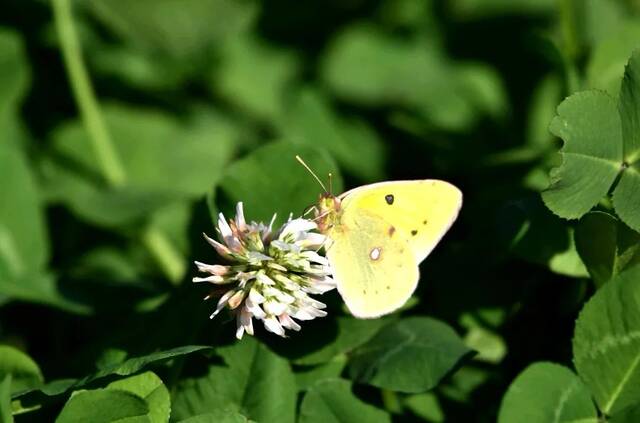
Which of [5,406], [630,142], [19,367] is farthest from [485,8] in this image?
[5,406]

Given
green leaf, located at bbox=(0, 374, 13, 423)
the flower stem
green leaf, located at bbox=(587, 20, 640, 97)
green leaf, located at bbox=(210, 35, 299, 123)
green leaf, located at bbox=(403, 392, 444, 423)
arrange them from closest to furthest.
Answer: green leaf, located at bbox=(0, 374, 13, 423) < green leaf, located at bbox=(403, 392, 444, 423) < green leaf, located at bbox=(587, 20, 640, 97) < the flower stem < green leaf, located at bbox=(210, 35, 299, 123)

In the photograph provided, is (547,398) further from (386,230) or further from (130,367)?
(130,367)

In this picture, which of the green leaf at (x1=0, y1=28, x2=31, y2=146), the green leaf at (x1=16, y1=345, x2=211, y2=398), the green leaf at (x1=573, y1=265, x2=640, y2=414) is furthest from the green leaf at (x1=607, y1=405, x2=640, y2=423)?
the green leaf at (x1=0, y1=28, x2=31, y2=146)

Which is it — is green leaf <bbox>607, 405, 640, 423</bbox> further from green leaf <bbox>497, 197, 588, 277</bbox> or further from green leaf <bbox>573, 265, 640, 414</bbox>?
green leaf <bbox>497, 197, 588, 277</bbox>

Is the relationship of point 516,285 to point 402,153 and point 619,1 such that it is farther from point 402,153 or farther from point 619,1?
point 619,1

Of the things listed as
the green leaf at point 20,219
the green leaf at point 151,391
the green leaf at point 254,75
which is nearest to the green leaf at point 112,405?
the green leaf at point 151,391
